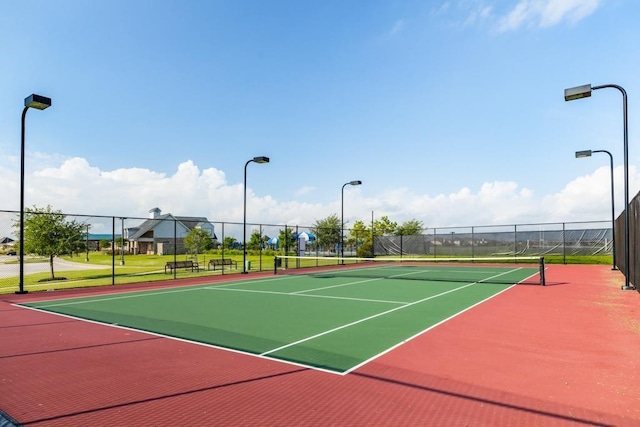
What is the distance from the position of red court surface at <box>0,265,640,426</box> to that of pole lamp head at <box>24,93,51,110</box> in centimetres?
799

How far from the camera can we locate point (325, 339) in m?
7.31

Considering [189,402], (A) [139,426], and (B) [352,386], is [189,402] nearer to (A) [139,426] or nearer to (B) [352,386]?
(A) [139,426]

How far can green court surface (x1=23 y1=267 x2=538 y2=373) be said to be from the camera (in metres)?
6.83

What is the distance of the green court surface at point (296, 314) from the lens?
6832 millimetres

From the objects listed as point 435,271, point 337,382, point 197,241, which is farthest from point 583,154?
point 197,241

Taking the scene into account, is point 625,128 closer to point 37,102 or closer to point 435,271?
point 435,271

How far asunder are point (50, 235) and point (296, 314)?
59.5 ft

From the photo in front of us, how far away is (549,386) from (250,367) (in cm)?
368

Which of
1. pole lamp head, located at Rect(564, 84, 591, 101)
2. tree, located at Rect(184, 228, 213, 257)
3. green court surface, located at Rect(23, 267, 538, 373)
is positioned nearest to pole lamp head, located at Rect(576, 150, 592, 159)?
pole lamp head, located at Rect(564, 84, 591, 101)

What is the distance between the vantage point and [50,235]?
22.1 m

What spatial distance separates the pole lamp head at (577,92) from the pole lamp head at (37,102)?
630 inches

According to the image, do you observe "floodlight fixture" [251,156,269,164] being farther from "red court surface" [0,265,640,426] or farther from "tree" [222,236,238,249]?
"tree" [222,236,238,249]

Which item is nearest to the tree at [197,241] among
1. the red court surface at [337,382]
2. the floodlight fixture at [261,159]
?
the floodlight fixture at [261,159]

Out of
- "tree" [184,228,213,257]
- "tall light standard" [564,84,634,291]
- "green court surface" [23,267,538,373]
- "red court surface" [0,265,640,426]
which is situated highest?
"tall light standard" [564,84,634,291]
